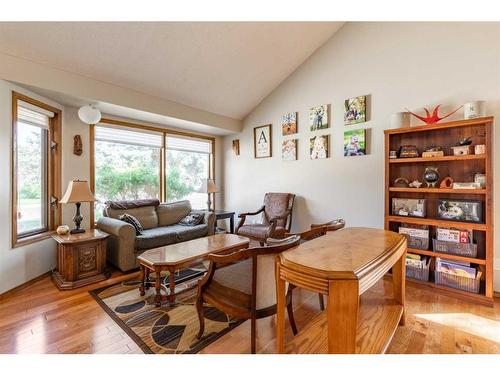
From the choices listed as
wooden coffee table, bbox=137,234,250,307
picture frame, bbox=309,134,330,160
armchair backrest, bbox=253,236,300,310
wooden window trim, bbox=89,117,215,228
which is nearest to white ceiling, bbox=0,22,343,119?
wooden window trim, bbox=89,117,215,228

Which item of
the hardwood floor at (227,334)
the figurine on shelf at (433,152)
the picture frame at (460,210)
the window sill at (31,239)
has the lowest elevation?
the hardwood floor at (227,334)

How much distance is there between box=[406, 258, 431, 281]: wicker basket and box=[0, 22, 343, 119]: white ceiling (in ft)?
10.6

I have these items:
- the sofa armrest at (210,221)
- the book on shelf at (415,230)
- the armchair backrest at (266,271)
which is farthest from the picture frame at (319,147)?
the armchair backrest at (266,271)

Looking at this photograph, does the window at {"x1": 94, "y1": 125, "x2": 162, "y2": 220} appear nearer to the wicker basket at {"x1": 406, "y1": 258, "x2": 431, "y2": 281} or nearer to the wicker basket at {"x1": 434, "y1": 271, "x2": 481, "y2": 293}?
the wicker basket at {"x1": 406, "y1": 258, "x2": 431, "y2": 281}

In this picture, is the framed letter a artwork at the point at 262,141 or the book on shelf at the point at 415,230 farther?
the framed letter a artwork at the point at 262,141

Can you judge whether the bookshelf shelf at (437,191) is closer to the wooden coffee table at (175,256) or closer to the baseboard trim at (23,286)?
the wooden coffee table at (175,256)

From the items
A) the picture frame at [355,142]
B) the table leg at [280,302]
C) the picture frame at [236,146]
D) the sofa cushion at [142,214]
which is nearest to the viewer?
the table leg at [280,302]

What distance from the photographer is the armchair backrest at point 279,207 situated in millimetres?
3732

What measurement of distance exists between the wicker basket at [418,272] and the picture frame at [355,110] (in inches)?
74.2

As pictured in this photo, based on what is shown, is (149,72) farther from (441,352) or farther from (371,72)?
(441,352)

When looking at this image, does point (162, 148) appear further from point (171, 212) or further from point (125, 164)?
point (171, 212)

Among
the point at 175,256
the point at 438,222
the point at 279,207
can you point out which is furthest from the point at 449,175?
the point at 175,256

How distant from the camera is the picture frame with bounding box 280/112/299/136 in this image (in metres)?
3.88
